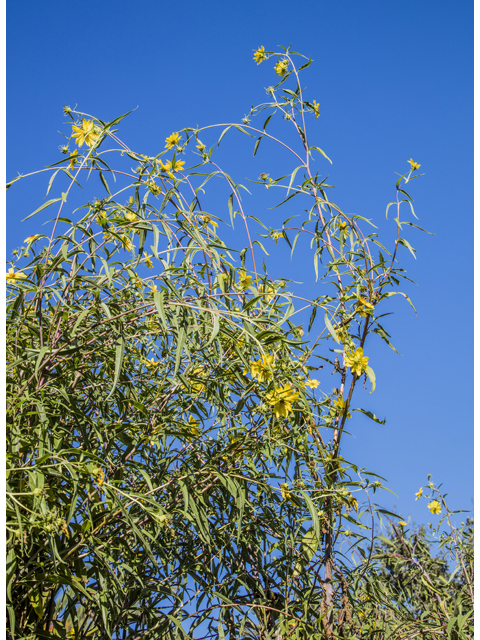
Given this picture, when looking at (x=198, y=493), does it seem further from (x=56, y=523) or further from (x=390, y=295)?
(x=390, y=295)

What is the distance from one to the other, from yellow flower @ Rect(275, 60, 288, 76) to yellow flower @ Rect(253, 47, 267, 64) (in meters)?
0.08

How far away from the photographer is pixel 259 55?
2.00 metres

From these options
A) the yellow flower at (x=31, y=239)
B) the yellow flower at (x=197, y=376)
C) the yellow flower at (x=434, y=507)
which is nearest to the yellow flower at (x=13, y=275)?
the yellow flower at (x=31, y=239)

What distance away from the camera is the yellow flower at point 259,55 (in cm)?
199

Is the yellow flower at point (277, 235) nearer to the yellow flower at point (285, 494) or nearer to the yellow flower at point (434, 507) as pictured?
the yellow flower at point (285, 494)

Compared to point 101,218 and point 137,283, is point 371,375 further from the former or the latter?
point 101,218

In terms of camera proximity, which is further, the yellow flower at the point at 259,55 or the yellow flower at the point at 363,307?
the yellow flower at the point at 259,55

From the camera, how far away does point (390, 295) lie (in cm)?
157

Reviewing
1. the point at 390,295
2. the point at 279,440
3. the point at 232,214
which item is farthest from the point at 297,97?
the point at 279,440

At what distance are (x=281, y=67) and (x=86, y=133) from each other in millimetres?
816

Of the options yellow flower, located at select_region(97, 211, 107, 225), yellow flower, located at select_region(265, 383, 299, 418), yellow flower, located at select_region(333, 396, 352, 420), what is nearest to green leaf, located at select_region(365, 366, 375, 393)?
yellow flower, located at select_region(333, 396, 352, 420)

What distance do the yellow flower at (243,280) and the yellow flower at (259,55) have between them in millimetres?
851

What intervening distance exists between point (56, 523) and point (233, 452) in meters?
0.49

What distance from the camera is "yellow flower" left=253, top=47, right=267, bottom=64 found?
1988 mm
